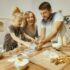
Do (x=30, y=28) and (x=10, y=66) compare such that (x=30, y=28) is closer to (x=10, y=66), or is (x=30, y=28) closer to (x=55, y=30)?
(x=55, y=30)

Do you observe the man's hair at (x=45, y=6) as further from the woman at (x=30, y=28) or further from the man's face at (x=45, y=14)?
the woman at (x=30, y=28)

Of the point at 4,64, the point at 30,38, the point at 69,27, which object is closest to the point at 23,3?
the point at 30,38

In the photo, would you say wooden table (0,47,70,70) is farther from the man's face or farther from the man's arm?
the man's face

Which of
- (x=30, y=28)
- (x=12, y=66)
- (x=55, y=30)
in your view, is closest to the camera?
(x=12, y=66)

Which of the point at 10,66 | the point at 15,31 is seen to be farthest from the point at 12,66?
the point at 15,31

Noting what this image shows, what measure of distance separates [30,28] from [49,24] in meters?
0.25

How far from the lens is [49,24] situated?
78.0 inches

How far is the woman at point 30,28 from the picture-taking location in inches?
78.6

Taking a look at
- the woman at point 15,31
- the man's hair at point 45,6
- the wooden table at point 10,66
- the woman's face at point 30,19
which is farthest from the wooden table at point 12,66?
the man's hair at point 45,6

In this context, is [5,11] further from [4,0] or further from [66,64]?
[66,64]

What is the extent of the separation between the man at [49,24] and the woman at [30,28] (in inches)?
3.6

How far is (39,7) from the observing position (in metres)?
2.02

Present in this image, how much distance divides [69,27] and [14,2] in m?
0.80

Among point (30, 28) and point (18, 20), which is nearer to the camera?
point (18, 20)
